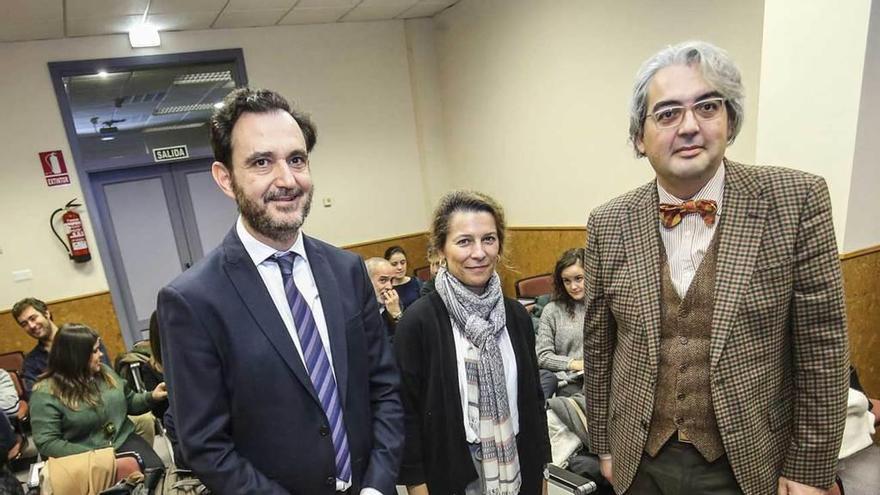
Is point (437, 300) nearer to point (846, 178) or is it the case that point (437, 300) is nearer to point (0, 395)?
point (846, 178)

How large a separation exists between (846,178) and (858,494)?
4.35ft

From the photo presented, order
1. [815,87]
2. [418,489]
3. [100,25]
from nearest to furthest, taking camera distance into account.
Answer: [418,489]
[815,87]
[100,25]

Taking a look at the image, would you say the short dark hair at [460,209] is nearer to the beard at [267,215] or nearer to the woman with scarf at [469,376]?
the woman with scarf at [469,376]

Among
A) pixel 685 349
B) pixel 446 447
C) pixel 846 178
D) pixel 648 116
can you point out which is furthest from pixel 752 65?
pixel 446 447

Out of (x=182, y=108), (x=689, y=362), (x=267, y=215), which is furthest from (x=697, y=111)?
(x=182, y=108)

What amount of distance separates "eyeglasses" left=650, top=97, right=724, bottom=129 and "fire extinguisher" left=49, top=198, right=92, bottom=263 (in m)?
5.29

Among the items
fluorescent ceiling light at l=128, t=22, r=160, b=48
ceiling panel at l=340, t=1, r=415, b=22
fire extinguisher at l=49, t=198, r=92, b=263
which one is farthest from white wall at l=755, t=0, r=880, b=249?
fire extinguisher at l=49, t=198, r=92, b=263

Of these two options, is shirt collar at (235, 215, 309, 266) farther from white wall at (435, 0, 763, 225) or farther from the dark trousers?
white wall at (435, 0, 763, 225)

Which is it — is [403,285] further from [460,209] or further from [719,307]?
[719,307]

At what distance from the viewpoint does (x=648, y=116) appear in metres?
1.13

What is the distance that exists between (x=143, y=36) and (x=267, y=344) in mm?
4862

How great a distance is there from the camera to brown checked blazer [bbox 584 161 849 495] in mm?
1051

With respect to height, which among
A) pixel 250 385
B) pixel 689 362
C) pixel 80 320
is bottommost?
pixel 80 320

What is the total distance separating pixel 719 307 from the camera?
42.4 inches
